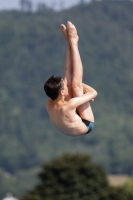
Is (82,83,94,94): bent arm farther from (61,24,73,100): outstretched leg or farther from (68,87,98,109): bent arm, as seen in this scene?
(61,24,73,100): outstretched leg

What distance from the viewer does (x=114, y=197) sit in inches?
2576

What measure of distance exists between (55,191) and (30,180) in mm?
123971

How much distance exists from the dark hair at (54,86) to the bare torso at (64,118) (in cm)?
26

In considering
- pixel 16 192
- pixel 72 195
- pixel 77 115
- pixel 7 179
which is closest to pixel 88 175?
pixel 72 195

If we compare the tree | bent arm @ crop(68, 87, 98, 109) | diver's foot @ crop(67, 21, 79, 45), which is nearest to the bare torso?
bent arm @ crop(68, 87, 98, 109)

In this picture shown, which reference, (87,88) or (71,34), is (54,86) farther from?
(71,34)

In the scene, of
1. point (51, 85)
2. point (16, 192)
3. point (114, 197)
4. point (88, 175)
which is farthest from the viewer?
point (16, 192)

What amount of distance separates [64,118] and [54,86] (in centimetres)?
64

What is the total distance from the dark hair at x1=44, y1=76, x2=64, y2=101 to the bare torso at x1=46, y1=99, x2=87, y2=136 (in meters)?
0.26

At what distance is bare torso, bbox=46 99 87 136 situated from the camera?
52.8 feet

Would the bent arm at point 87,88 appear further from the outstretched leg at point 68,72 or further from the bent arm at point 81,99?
the outstretched leg at point 68,72

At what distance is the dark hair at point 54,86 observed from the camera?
15758 mm

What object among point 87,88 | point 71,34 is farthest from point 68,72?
point 71,34

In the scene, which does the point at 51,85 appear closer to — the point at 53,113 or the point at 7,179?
the point at 53,113
